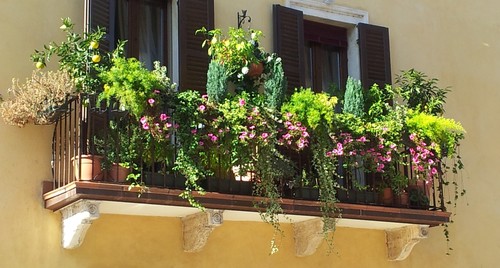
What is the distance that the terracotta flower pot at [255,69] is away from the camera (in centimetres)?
941

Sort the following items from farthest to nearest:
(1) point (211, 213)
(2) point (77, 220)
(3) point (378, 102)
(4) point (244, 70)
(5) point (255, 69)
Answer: (3) point (378, 102)
(5) point (255, 69)
(4) point (244, 70)
(1) point (211, 213)
(2) point (77, 220)

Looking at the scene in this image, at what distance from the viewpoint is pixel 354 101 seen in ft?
32.3

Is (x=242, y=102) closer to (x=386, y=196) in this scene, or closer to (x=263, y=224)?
(x=263, y=224)

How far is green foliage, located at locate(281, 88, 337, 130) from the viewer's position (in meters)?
8.94

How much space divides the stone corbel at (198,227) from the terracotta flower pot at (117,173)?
96 cm

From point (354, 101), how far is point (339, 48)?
1481 mm

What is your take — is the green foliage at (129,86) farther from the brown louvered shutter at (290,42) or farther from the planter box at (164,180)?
the brown louvered shutter at (290,42)

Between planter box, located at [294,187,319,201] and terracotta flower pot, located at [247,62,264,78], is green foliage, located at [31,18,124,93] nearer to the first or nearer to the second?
terracotta flower pot, located at [247,62,264,78]

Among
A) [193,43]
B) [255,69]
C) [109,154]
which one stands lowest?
[109,154]

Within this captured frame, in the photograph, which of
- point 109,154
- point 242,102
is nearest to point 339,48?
point 242,102

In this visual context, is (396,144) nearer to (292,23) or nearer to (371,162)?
(371,162)

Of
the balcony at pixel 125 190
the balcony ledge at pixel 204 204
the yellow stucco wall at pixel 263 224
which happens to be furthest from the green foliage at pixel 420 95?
the balcony at pixel 125 190

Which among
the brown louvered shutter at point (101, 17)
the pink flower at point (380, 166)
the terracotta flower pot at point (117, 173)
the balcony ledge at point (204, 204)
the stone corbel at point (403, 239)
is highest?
the brown louvered shutter at point (101, 17)

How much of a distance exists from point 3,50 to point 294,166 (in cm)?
298
